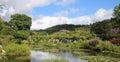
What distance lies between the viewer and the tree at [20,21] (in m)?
75.6

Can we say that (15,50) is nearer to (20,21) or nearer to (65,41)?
(65,41)

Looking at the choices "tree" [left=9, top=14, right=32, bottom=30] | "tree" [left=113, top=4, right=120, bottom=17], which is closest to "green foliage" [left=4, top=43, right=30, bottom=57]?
"tree" [left=113, top=4, right=120, bottom=17]

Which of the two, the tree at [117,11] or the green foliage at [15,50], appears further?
the tree at [117,11]

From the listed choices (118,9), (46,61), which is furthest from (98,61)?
(118,9)

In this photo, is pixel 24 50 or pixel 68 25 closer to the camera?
pixel 24 50

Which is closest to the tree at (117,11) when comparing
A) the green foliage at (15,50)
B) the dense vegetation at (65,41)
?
the dense vegetation at (65,41)

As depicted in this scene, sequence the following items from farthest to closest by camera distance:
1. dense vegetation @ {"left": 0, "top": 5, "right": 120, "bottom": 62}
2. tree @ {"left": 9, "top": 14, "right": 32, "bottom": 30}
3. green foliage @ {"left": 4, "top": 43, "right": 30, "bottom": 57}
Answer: tree @ {"left": 9, "top": 14, "right": 32, "bottom": 30} → dense vegetation @ {"left": 0, "top": 5, "right": 120, "bottom": 62} → green foliage @ {"left": 4, "top": 43, "right": 30, "bottom": 57}

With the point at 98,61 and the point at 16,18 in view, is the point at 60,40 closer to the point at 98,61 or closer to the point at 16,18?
the point at 16,18

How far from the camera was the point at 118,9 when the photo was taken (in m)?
67.4

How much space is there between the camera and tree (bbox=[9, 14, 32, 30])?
7556cm

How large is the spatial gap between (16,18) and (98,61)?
164 feet

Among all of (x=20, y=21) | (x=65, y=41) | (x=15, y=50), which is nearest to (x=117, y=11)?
(x=65, y=41)

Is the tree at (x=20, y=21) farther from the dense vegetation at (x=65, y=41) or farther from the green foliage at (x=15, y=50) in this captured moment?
the green foliage at (x=15, y=50)

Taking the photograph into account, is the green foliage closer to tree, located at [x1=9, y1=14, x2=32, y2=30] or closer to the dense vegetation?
the dense vegetation
